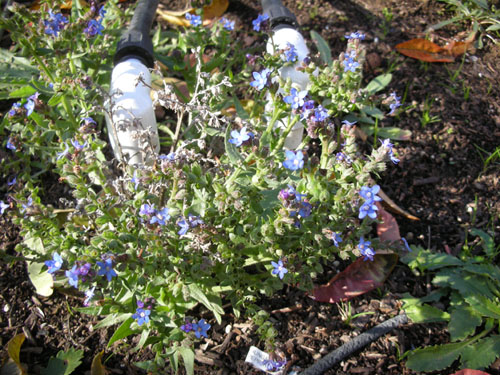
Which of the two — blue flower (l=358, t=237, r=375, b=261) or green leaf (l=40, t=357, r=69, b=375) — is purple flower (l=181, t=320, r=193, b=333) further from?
blue flower (l=358, t=237, r=375, b=261)

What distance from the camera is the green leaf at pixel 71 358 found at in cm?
245

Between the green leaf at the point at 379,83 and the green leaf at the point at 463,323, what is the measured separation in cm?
175

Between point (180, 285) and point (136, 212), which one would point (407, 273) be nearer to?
point (180, 285)

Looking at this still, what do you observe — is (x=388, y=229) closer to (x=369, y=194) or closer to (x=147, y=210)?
(x=369, y=194)

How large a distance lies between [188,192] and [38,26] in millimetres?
1359

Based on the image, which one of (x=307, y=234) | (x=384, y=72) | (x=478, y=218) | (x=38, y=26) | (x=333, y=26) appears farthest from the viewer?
(x=333, y=26)

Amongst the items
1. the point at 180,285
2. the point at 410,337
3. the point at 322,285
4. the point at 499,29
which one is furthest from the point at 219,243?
the point at 499,29

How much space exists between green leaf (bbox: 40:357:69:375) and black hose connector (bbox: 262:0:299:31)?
2.60m

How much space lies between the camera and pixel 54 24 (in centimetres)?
258

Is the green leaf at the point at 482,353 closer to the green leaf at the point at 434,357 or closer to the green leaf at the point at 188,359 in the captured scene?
the green leaf at the point at 434,357

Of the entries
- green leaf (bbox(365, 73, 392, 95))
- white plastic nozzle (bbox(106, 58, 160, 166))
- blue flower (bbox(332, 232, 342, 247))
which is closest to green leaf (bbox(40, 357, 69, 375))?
white plastic nozzle (bbox(106, 58, 160, 166))

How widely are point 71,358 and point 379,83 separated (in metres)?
2.92

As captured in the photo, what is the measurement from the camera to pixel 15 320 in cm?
271

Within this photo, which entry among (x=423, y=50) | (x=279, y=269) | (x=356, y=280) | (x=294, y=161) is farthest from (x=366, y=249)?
(x=423, y=50)
